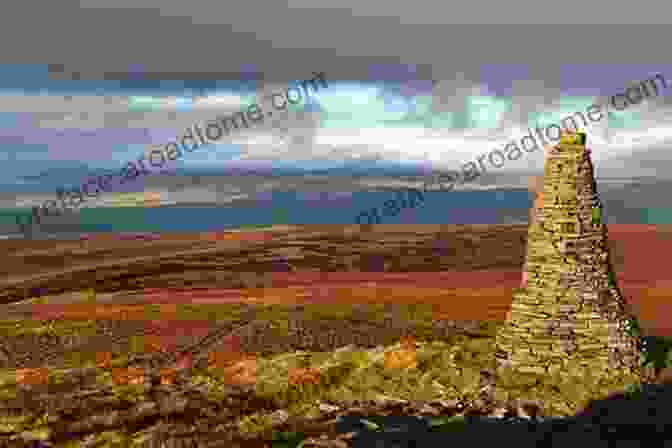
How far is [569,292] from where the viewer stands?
63.3 feet

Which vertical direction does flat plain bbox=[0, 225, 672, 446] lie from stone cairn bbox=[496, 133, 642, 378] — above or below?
below

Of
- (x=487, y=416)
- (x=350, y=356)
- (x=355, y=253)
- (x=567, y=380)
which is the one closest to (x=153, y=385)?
(x=350, y=356)

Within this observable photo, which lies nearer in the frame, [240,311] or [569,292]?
[569,292]

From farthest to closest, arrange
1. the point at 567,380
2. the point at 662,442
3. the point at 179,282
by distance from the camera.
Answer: the point at 179,282, the point at 567,380, the point at 662,442

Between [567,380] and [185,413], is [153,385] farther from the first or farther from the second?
[567,380]

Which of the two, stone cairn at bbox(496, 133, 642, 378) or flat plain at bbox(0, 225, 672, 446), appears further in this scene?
flat plain at bbox(0, 225, 672, 446)

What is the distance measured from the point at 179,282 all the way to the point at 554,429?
57.7 metres

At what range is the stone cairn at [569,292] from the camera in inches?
755

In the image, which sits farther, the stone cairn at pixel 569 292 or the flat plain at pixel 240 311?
the flat plain at pixel 240 311

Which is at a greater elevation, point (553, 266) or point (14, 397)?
point (553, 266)

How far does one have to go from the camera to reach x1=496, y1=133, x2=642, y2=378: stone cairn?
19.2 metres

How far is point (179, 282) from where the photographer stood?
70000mm

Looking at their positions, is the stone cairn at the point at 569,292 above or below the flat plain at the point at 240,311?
above

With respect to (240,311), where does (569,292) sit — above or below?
above
